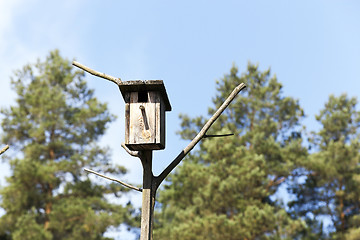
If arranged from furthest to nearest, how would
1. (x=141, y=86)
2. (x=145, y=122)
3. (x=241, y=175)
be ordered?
(x=241, y=175)
(x=141, y=86)
(x=145, y=122)

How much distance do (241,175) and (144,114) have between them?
1254 cm

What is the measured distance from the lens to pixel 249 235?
49.9 ft

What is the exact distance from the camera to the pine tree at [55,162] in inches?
670

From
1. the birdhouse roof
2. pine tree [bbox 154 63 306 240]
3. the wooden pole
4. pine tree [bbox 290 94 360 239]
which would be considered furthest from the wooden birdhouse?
pine tree [bbox 290 94 360 239]

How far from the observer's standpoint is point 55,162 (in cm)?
1823

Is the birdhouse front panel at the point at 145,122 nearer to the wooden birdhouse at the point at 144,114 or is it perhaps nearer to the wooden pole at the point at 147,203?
the wooden birdhouse at the point at 144,114

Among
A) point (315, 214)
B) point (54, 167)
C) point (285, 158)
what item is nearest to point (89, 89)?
point (54, 167)

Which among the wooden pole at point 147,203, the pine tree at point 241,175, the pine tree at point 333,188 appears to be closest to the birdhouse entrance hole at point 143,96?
the wooden pole at point 147,203

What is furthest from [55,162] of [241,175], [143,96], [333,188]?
[143,96]

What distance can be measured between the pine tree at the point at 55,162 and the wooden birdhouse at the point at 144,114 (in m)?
12.8

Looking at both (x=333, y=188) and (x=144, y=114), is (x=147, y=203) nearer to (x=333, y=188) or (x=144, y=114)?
(x=144, y=114)

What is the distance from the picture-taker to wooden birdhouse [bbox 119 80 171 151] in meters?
4.24

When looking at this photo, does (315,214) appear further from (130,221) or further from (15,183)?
(15,183)

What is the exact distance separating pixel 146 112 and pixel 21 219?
13323 mm
